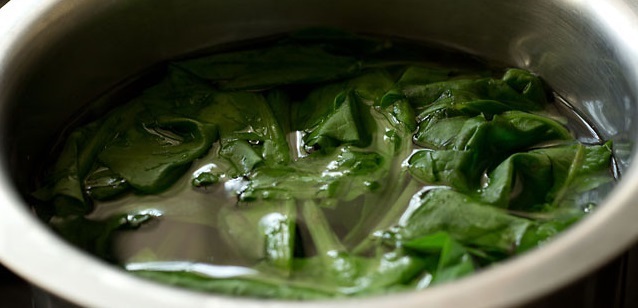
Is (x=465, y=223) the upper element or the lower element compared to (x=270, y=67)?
lower

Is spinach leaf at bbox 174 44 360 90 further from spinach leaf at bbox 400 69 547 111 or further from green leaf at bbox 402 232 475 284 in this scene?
green leaf at bbox 402 232 475 284

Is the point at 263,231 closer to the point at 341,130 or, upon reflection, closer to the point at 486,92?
the point at 341,130

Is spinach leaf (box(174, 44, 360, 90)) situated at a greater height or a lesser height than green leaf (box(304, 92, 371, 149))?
greater

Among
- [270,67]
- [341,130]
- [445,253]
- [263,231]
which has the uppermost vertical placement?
[270,67]

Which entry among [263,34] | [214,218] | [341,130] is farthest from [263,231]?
[263,34]

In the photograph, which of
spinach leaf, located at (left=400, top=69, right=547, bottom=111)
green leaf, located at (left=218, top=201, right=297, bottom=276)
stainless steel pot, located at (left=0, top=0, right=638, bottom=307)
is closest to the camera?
stainless steel pot, located at (left=0, top=0, right=638, bottom=307)

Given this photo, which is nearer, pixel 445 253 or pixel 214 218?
pixel 445 253

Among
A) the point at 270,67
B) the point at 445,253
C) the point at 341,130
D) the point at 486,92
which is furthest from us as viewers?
the point at 270,67

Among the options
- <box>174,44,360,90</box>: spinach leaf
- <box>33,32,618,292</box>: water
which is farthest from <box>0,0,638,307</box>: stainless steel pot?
<box>33,32,618,292</box>: water

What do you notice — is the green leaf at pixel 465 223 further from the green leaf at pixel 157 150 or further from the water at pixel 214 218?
the green leaf at pixel 157 150
